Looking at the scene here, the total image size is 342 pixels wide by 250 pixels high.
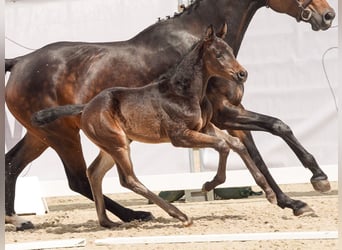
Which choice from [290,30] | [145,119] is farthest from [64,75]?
[290,30]

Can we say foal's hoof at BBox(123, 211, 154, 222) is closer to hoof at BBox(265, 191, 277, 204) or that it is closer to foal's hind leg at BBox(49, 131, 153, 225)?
foal's hind leg at BBox(49, 131, 153, 225)

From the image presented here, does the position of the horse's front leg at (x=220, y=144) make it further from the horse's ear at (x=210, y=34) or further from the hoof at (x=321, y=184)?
the horse's ear at (x=210, y=34)

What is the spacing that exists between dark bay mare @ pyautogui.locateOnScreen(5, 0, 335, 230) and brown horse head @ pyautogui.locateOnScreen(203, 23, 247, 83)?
374mm

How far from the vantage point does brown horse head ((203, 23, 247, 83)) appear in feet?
15.6

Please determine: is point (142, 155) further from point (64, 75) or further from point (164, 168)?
point (64, 75)

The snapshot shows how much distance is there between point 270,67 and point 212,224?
2370 millimetres

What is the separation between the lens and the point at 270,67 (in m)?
→ 7.21

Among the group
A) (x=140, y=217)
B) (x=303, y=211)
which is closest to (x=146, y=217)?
(x=140, y=217)

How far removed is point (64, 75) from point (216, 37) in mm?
1222

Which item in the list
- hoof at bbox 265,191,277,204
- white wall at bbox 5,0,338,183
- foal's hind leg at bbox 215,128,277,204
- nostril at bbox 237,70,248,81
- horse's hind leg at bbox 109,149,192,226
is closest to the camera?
nostril at bbox 237,70,248,81

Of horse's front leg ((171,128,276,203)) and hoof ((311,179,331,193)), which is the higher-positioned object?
horse's front leg ((171,128,276,203))

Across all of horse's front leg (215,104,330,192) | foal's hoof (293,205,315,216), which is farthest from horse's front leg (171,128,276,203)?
foal's hoof (293,205,315,216)

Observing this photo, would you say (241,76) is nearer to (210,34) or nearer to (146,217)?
(210,34)

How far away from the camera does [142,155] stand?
732 centimetres
